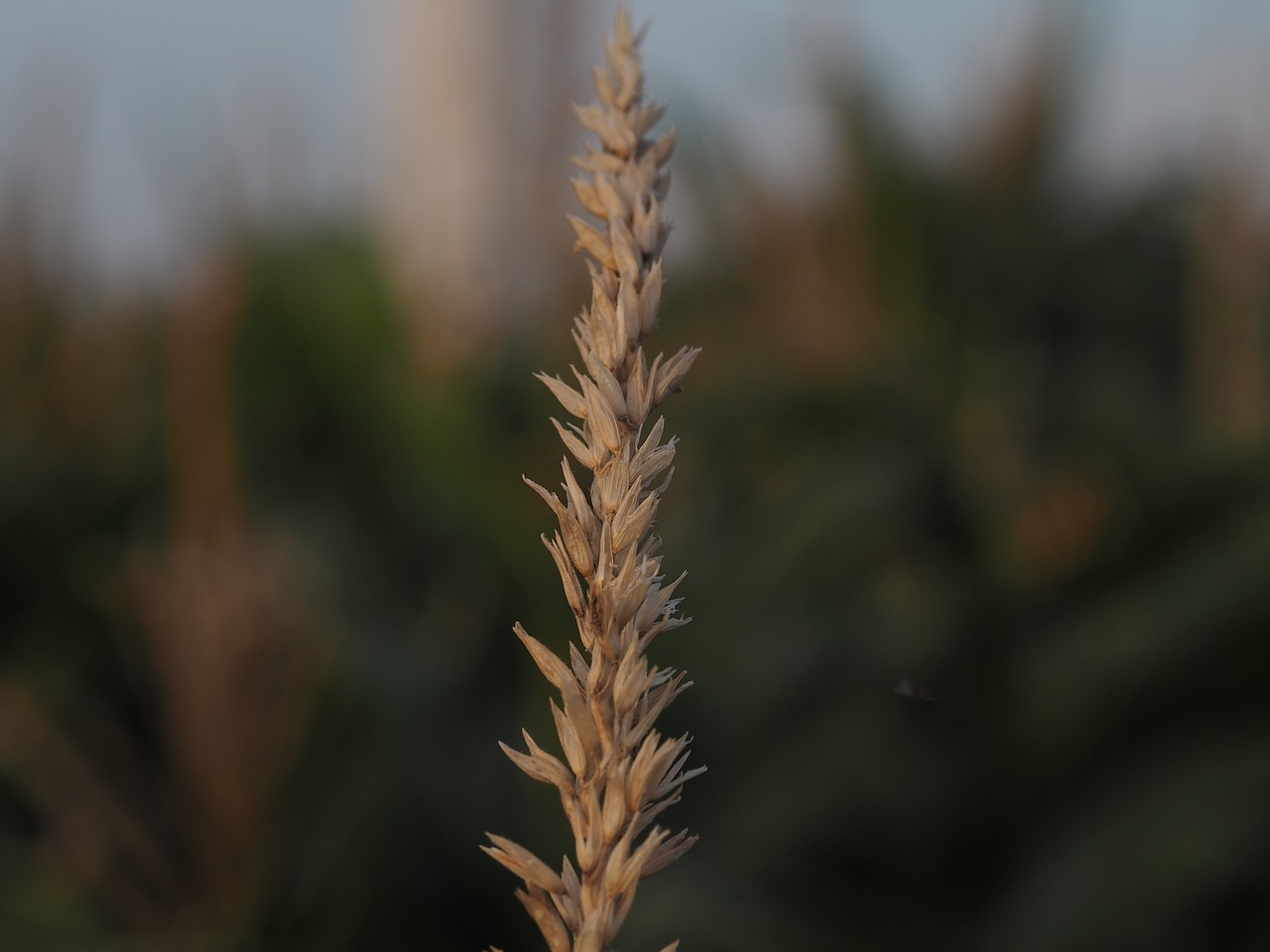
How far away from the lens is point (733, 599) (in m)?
1.70

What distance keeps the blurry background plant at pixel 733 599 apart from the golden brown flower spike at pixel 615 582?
115 cm

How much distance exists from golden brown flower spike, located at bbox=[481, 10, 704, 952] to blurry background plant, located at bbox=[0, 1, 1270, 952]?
3.77ft

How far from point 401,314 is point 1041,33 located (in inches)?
59.3

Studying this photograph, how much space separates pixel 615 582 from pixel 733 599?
152 centimetres

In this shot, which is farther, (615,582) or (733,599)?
(733,599)

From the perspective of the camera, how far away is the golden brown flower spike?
19 cm

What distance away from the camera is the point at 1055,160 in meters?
2.66

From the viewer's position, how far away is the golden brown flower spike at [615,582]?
193mm

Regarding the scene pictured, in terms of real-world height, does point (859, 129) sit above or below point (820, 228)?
above

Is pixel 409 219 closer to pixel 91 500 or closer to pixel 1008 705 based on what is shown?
pixel 91 500

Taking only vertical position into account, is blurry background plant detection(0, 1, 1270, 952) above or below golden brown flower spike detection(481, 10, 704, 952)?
below

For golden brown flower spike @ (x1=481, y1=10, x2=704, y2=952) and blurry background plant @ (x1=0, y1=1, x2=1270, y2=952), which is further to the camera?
blurry background plant @ (x1=0, y1=1, x2=1270, y2=952)

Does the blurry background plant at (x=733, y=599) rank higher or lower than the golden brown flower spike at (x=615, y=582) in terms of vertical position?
lower

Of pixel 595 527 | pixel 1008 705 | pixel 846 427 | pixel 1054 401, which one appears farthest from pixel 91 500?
pixel 595 527
